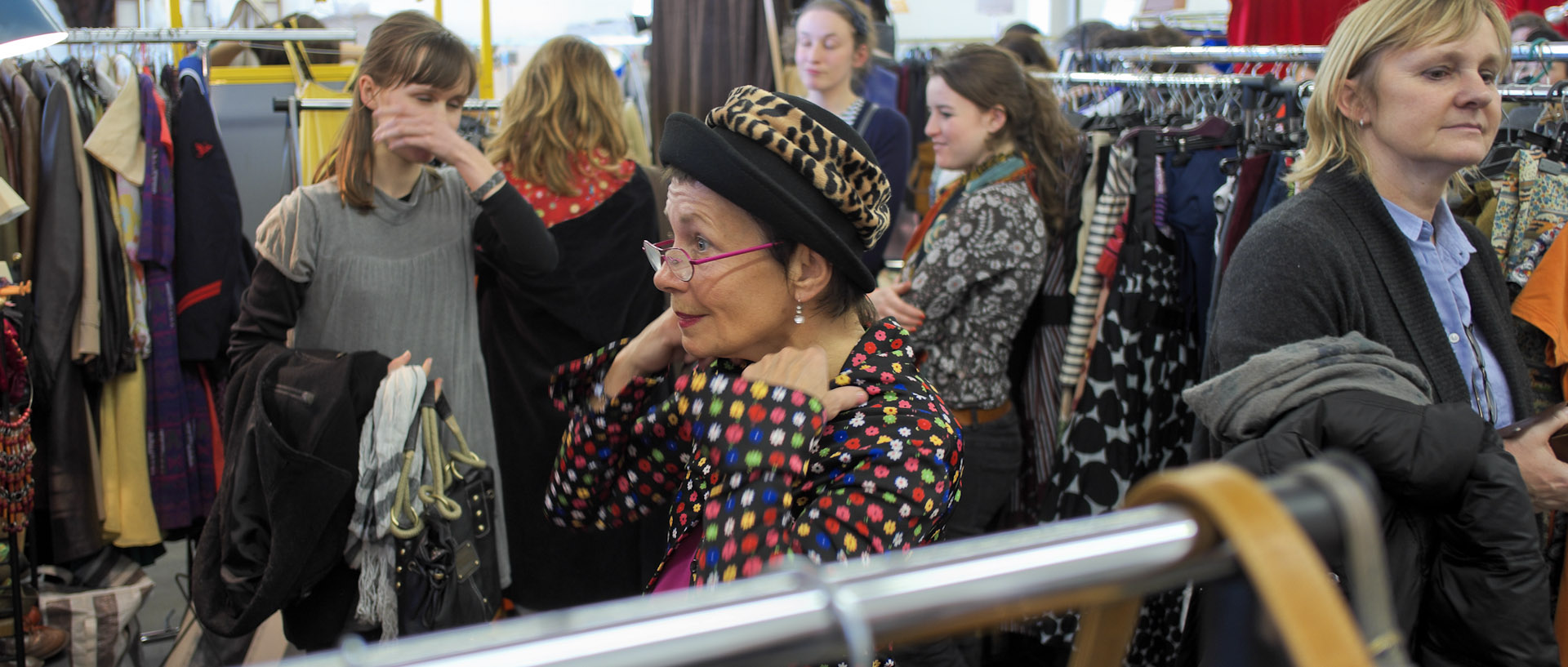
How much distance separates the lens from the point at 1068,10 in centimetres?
848

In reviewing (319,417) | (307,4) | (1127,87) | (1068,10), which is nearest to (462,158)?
(319,417)

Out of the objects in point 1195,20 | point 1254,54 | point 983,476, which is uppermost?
point 1195,20

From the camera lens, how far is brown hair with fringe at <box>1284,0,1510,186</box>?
1743 millimetres

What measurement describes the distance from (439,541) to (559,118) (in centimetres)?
137

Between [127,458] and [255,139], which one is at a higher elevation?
[255,139]

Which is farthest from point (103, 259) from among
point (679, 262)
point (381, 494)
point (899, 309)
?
point (679, 262)

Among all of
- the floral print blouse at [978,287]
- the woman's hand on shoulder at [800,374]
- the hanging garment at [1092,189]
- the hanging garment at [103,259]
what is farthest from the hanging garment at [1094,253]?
the hanging garment at [103,259]

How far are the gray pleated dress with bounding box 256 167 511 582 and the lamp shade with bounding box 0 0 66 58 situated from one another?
0.56m

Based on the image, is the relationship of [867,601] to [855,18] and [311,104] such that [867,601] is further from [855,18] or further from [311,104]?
[855,18]

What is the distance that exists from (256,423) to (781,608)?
177 cm

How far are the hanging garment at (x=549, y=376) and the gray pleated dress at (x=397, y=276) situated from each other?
15.6 inches

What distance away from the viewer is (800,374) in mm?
1141

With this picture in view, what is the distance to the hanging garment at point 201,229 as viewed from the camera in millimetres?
2984

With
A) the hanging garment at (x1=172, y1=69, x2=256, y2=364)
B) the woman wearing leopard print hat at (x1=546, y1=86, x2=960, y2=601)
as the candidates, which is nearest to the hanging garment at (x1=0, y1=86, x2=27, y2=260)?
the hanging garment at (x1=172, y1=69, x2=256, y2=364)
